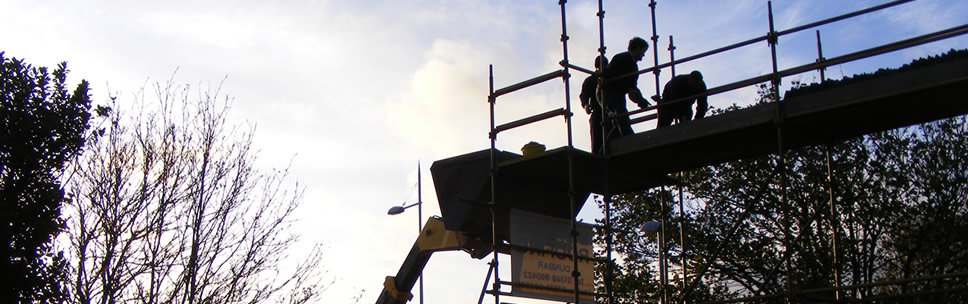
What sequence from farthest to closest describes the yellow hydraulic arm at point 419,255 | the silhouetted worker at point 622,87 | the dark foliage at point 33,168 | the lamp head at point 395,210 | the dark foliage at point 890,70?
1. the lamp head at point 395,210
2. the yellow hydraulic arm at point 419,255
3. the dark foliage at point 33,168
4. the silhouetted worker at point 622,87
5. the dark foliage at point 890,70

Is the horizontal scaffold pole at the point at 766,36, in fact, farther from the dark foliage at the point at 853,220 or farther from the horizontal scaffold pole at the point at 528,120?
the dark foliage at the point at 853,220

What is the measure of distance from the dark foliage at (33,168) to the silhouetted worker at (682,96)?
8526 mm

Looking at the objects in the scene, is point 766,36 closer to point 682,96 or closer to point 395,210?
point 682,96

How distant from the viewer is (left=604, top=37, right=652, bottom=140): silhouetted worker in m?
11.6

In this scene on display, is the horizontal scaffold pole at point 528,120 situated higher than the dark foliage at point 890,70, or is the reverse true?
the horizontal scaffold pole at point 528,120

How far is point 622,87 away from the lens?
1181 centimetres

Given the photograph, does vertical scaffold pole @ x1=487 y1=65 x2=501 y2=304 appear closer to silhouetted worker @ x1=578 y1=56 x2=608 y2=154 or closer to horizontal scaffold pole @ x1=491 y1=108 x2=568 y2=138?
horizontal scaffold pole @ x1=491 y1=108 x2=568 y2=138

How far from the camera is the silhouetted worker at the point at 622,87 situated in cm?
1161

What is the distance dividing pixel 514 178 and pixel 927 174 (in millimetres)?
15066

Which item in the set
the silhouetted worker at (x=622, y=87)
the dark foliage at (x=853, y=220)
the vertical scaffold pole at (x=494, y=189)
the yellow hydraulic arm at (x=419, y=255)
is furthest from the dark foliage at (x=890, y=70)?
the dark foliage at (x=853, y=220)

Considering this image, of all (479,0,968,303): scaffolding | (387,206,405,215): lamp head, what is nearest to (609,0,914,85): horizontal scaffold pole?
(479,0,968,303): scaffolding

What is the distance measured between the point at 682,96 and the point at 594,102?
1.08 meters

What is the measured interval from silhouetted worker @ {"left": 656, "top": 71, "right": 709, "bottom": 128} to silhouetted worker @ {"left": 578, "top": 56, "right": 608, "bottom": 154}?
69 cm

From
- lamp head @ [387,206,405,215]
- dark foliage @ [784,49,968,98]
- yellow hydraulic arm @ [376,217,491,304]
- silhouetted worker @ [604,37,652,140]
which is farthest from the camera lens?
lamp head @ [387,206,405,215]
